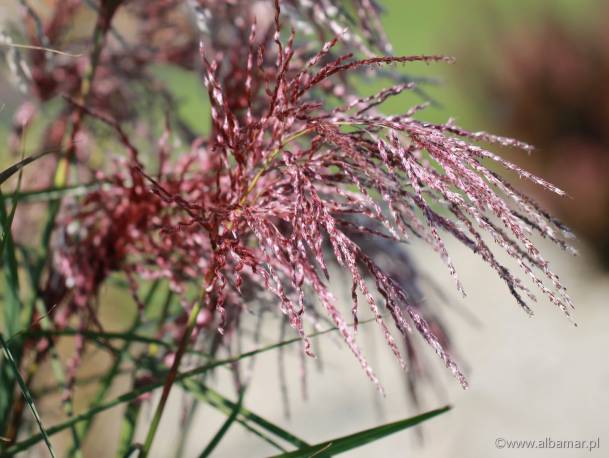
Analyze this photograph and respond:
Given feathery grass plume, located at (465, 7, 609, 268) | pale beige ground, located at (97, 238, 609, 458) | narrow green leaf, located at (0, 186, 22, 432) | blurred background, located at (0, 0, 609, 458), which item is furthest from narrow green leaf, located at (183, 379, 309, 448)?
feathery grass plume, located at (465, 7, 609, 268)

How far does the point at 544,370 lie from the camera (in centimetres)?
331

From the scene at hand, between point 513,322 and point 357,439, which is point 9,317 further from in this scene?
point 513,322

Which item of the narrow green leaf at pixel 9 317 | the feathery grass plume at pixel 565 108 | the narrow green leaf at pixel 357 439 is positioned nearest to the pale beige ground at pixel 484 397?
the feathery grass plume at pixel 565 108

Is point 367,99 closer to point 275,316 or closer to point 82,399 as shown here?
point 275,316

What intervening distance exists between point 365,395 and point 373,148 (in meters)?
2.66

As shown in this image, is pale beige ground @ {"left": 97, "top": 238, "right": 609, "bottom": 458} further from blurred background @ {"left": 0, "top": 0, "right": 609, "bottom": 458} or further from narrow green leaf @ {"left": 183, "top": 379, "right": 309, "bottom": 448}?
narrow green leaf @ {"left": 183, "top": 379, "right": 309, "bottom": 448}

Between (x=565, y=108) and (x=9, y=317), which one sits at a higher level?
(x=565, y=108)

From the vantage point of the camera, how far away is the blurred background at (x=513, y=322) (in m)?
2.86

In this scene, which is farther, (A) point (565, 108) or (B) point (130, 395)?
(A) point (565, 108)

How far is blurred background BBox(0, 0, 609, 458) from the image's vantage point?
9.39 feet

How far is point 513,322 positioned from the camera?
386 centimetres

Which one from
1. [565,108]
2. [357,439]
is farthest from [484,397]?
[357,439]

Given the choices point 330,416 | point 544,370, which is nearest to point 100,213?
point 330,416

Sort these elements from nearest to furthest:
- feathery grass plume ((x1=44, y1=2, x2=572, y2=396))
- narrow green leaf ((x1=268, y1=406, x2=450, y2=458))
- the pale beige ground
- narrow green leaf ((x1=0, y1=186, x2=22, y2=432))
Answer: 1. feathery grass plume ((x1=44, y1=2, x2=572, y2=396))
2. narrow green leaf ((x1=268, y1=406, x2=450, y2=458))
3. narrow green leaf ((x1=0, y1=186, x2=22, y2=432))
4. the pale beige ground
